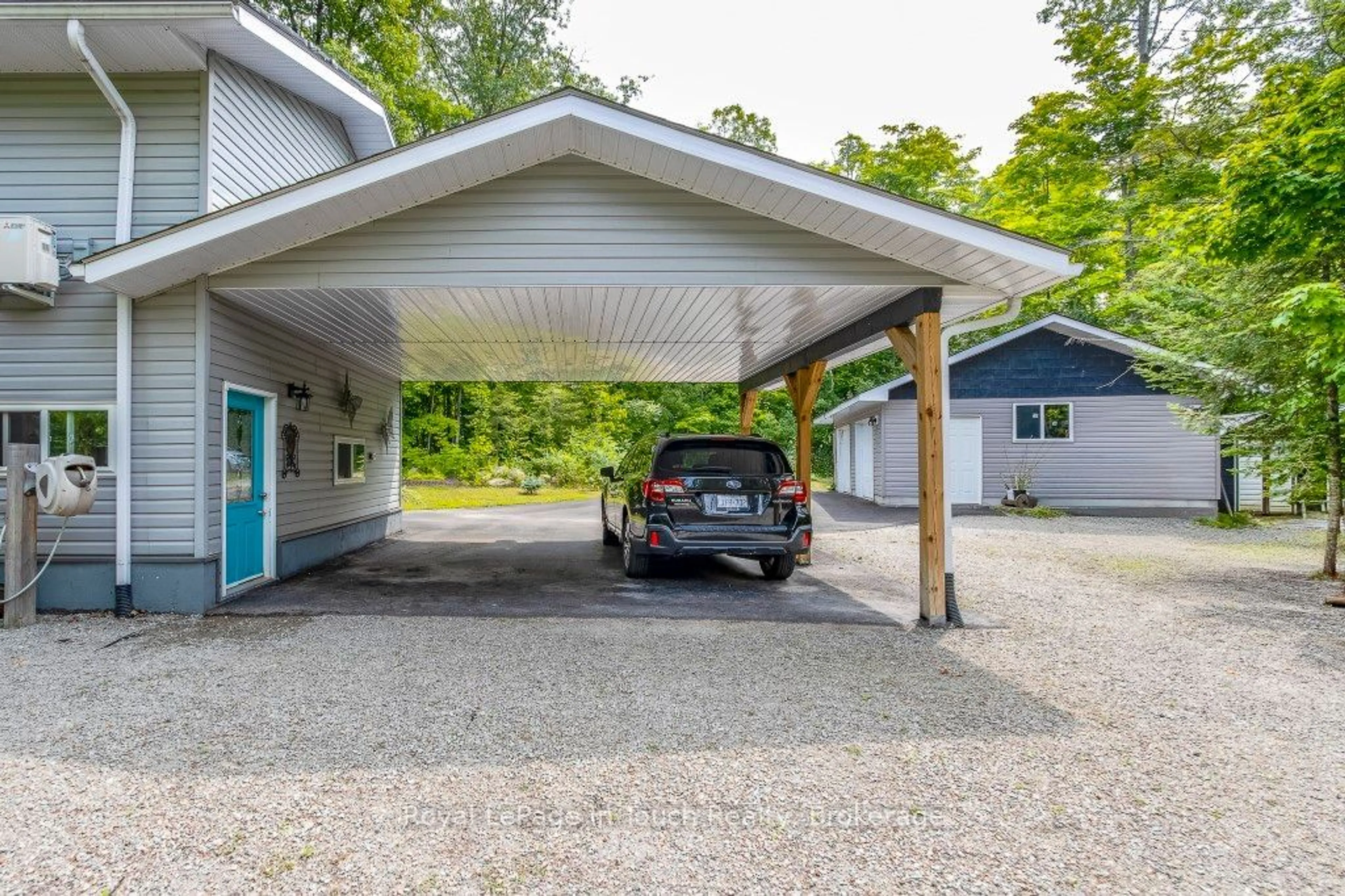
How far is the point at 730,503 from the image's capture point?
21.2 feet

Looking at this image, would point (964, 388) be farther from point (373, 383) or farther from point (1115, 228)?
point (373, 383)

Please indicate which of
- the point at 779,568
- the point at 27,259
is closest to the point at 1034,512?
the point at 779,568

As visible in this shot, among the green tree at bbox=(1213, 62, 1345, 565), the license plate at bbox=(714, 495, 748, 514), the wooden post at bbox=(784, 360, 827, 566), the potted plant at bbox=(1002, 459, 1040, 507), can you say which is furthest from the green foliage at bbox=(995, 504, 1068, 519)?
the license plate at bbox=(714, 495, 748, 514)

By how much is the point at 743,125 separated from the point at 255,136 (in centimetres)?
2768

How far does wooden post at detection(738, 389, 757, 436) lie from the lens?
38.1ft

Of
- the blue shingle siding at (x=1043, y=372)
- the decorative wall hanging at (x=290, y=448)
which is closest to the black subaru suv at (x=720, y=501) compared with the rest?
the decorative wall hanging at (x=290, y=448)

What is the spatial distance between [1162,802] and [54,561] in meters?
8.19

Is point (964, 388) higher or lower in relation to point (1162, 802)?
higher

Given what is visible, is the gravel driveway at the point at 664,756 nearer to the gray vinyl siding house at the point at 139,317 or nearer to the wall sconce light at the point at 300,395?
the gray vinyl siding house at the point at 139,317

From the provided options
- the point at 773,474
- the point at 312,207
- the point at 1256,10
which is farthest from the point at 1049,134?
the point at 312,207

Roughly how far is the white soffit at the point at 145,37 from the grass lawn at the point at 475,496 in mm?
11293

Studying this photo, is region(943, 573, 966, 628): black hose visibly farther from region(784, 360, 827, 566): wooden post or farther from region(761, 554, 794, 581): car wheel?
region(784, 360, 827, 566): wooden post

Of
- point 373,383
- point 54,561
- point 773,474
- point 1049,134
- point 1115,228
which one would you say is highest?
point 1049,134

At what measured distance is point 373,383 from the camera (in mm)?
10750
